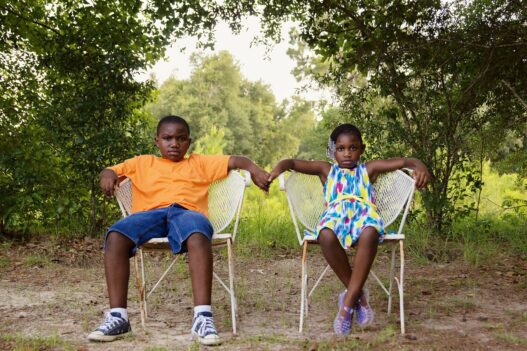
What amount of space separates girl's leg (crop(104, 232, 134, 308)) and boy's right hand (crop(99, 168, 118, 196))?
1.07 ft

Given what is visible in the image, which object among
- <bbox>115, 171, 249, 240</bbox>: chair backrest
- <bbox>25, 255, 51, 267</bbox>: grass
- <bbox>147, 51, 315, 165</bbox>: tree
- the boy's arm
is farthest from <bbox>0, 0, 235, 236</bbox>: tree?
<bbox>147, 51, 315, 165</bbox>: tree

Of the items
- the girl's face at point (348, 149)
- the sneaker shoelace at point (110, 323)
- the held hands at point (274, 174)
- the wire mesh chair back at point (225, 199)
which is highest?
the girl's face at point (348, 149)

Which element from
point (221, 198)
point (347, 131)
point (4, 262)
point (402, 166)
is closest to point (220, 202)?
point (221, 198)

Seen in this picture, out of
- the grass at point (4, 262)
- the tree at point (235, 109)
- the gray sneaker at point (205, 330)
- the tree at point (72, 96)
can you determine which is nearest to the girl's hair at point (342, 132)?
the gray sneaker at point (205, 330)

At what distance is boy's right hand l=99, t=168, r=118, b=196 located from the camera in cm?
360

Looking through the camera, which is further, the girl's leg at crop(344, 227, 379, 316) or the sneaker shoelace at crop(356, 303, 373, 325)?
the sneaker shoelace at crop(356, 303, 373, 325)

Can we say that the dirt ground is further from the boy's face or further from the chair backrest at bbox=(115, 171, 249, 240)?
the boy's face

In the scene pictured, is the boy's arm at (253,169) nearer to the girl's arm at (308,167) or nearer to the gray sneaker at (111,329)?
the girl's arm at (308,167)

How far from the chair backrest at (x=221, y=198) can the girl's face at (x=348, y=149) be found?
63 cm

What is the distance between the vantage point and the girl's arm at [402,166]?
11.6 ft

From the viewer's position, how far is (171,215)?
3553 millimetres

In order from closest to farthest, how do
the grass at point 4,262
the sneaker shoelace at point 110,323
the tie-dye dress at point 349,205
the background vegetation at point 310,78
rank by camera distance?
the sneaker shoelace at point 110,323, the tie-dye dress at point 349,205, the background vegetation at point 310,78, the grass at point 4,262

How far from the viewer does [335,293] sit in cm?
446

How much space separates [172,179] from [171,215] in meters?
0.29
